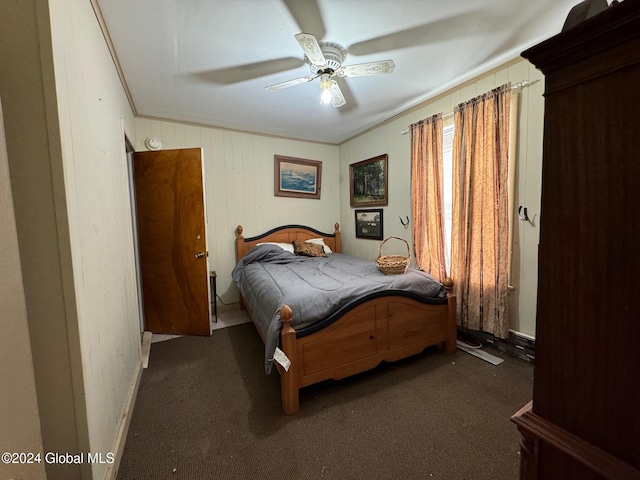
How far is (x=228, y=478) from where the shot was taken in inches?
49.4

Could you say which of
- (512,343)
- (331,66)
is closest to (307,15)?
(331,66)

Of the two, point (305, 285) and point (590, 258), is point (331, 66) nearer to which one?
point (305, 285)

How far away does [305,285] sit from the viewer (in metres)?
2.12

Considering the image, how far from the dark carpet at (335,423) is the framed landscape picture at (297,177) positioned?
2.43 metres

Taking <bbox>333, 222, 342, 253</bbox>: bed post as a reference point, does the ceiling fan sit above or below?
above

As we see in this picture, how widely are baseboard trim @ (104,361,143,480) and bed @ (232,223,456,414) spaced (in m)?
0.81

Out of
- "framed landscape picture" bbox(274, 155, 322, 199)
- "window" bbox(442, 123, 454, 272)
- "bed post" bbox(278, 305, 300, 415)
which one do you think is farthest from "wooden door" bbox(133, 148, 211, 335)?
"window" bbox(442, 123, 454, 272)

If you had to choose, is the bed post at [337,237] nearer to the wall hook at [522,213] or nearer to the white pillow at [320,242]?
the white pillow at [320,242]

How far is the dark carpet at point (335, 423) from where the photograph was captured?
4.26ft

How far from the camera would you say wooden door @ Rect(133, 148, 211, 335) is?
2.70 m

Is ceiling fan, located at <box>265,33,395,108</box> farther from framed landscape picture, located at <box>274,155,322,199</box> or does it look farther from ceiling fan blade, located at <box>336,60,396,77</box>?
framed landscape picture, located at <box>274,155,322,199</box>

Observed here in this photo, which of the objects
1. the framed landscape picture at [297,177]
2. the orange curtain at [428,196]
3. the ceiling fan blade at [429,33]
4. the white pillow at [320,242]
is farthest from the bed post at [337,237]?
the ceiling fan blade at [429,33]

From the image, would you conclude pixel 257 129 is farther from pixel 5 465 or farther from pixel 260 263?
pixel 5 465

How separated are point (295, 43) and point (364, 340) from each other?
7.12ft
